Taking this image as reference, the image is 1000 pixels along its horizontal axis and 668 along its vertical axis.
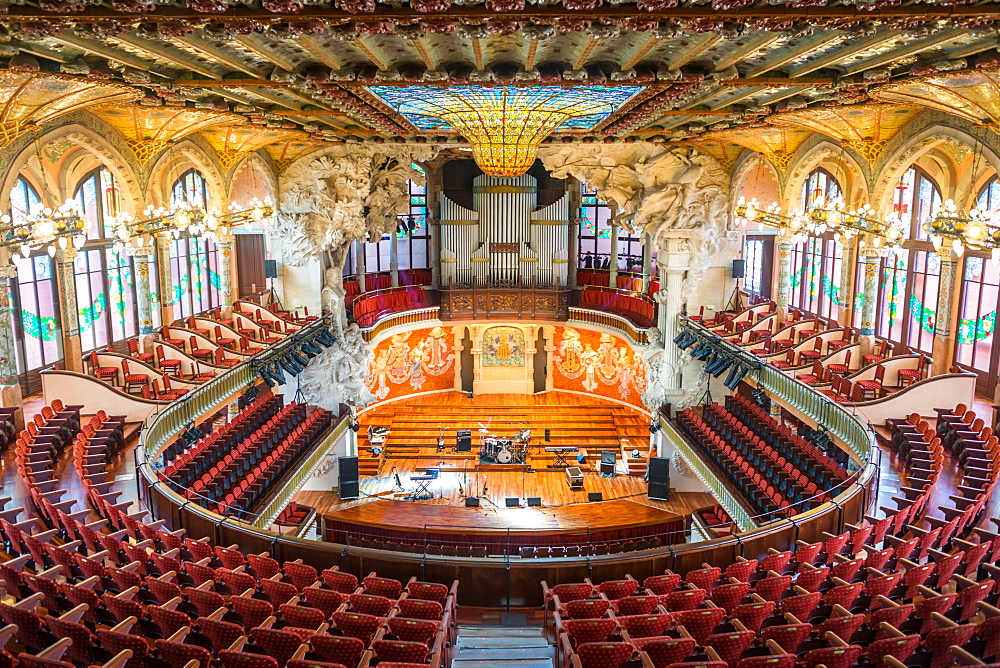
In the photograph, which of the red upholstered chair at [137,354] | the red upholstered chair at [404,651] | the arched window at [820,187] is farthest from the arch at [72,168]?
the arched window at [820,187]

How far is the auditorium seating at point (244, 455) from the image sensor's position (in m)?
13.1

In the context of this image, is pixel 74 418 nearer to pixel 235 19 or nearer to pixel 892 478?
pixel 235 19

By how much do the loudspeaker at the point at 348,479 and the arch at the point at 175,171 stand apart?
793 cm

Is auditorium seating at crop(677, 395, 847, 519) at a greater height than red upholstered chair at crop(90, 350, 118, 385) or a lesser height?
lesser

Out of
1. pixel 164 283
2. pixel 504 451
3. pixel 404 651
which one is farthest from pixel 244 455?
pixel 404 651

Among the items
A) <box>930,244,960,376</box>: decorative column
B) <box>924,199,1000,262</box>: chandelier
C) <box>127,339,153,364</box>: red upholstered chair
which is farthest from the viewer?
<box>930,244,960,376</box>: decorative column

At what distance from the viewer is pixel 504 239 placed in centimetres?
2636

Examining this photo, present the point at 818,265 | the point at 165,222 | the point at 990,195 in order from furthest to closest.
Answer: the point at 818,265 → the point at 990,195 → the point at 165,222

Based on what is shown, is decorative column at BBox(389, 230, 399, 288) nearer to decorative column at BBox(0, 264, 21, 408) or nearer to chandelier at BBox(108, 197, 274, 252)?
chandelier at BBox(108, 197, 274, 252)

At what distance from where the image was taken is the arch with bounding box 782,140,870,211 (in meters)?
17.6

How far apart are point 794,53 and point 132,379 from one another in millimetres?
14128

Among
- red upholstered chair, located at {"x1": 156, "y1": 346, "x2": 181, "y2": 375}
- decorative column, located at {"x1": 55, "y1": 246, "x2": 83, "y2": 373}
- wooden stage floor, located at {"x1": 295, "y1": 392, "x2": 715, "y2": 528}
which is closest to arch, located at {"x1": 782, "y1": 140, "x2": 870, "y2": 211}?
wooden stage floor, located at {"x1": 295, "y1": 392, "x2": 715, "y2": 528}

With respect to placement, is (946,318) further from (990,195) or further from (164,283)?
(164,283)

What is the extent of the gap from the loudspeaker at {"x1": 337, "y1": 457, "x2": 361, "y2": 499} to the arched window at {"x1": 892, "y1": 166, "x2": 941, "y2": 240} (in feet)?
53.1
